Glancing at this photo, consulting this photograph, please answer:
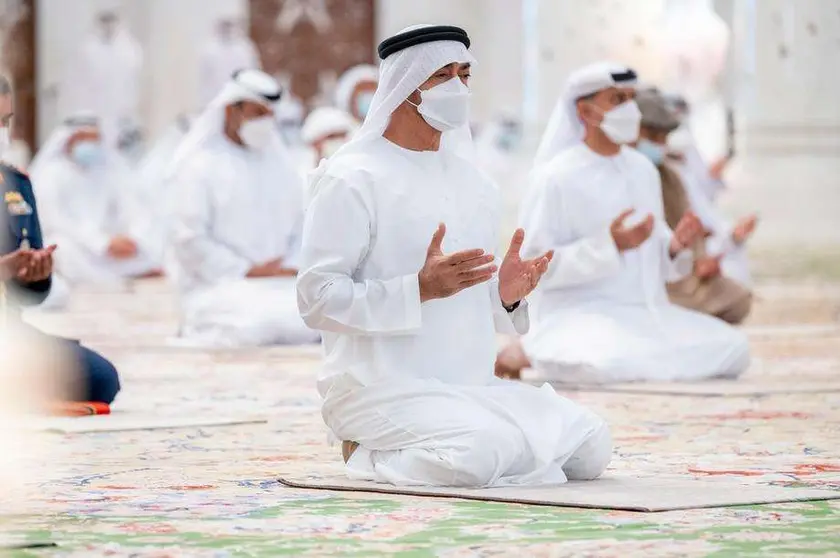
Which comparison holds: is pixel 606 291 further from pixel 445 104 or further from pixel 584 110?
pixel 445 104

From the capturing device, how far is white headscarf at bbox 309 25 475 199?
4.36 meters

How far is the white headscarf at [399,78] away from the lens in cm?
436

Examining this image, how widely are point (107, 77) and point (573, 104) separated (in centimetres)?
1217

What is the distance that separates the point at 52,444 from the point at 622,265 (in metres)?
2.61

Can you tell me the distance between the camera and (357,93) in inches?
460

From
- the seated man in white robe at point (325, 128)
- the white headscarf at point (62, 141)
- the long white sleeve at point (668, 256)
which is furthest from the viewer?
the white headscarf at point (62, 141)

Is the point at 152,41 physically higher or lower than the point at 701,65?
higher

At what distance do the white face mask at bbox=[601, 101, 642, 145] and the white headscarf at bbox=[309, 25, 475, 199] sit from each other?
7.74 ft

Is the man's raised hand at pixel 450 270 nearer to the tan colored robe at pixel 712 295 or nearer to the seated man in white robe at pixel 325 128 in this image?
the tan colored robe at pixel 712 295

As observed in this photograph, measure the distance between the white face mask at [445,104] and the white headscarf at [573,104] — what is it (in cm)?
248

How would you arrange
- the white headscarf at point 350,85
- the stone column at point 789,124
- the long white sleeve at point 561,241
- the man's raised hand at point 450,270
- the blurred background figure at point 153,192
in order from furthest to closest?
the blurred background figure at point 153,192 → the stone column at point 789,124 → the white headscarf at point 350,85 → the long white sleeve at point 561,241 → the man's raised hand at point 450,270

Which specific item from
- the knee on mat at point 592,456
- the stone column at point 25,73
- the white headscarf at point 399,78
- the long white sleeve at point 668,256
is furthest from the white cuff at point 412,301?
the stone column at point 25,73

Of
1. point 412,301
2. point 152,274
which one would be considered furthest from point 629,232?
point 152,274

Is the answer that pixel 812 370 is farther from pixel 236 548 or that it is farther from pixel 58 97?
pixel 58 97
